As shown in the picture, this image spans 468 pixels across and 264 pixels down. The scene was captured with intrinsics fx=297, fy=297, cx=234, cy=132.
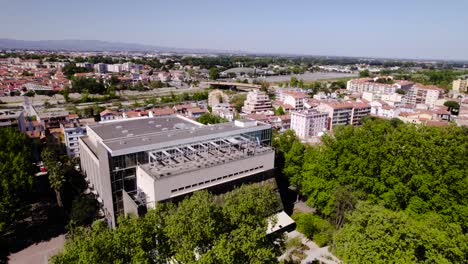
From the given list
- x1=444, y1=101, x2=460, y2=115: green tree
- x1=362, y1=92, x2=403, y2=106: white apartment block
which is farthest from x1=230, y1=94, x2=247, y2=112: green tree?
x1=444, y1=101, x2=460, y2=115: green tree

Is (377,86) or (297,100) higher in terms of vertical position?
(377,86)

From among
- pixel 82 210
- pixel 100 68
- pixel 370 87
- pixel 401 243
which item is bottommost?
pixel 82 210

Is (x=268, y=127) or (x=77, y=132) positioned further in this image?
(x=77, y=132)

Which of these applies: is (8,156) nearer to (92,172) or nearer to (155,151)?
(92,172)

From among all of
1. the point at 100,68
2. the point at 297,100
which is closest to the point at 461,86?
the point at 297,100

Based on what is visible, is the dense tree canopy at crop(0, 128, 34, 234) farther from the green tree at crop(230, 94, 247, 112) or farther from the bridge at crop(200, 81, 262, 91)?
the bridge at crop(200, 81, 262, 91)

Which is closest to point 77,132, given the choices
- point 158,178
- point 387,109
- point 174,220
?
point 158,178

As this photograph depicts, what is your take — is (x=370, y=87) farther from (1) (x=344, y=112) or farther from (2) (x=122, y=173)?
(2) (x=122, y=173)
